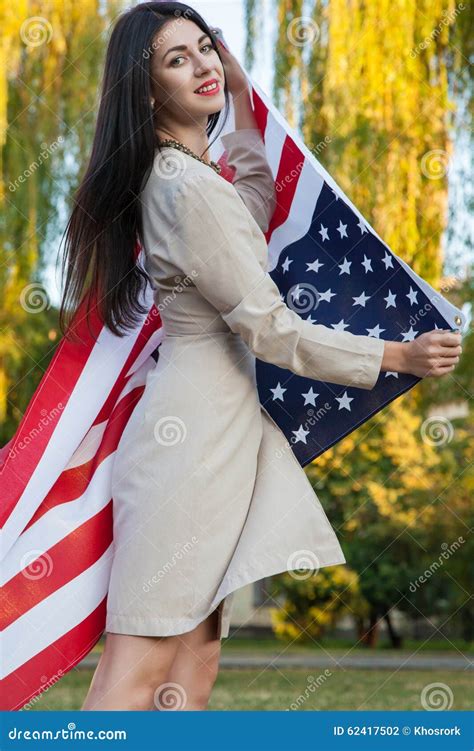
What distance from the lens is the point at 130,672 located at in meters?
2.22

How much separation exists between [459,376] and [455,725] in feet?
21.4

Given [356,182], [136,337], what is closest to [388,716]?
[136,337]

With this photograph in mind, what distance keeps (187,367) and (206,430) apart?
14 cm

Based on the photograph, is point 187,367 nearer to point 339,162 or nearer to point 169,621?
point 169,621

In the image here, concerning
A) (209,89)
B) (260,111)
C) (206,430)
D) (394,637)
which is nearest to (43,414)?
(206,430)

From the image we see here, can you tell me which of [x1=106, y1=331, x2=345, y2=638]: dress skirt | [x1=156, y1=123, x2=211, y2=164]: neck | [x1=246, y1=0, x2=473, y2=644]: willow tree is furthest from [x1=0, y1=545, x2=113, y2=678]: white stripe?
[x1=246, y1=0, x2=473, y2=644]: willow tree

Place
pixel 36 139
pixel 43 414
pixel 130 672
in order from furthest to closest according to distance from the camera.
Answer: pixel 36 139 < pixel 43 414 < pixel 130 672

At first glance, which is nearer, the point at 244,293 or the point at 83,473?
the point at 244,293

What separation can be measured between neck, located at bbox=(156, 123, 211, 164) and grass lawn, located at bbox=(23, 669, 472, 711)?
326cm

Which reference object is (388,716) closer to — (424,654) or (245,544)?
(245,544)

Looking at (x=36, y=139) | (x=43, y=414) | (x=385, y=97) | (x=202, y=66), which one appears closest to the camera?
(x=202, y=66)

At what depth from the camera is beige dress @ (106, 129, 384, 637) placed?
227cm

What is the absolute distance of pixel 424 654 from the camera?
1293cm

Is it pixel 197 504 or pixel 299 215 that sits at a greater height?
pixel 299 215
